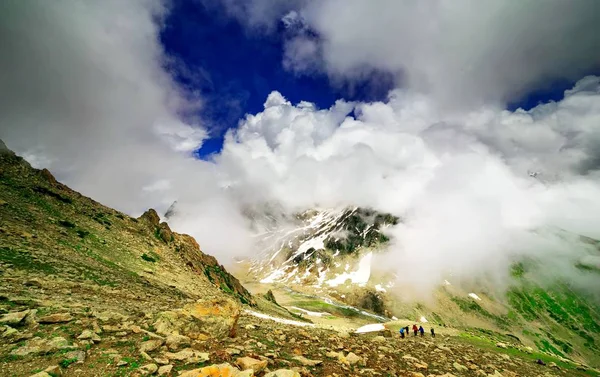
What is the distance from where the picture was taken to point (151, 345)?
1367 cm

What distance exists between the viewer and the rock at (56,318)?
552 inches

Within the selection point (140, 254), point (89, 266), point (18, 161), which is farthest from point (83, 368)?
point (18, 161)

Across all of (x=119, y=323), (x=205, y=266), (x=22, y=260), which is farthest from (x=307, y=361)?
(x=205, y=266)

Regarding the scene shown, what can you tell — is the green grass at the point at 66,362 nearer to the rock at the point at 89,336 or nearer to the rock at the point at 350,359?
the rock at the point at 89,336

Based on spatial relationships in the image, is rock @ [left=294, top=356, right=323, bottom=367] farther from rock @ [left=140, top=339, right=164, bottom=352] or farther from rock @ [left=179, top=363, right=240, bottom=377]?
rock @ [left=140, top=339, right=164, bottom=352]

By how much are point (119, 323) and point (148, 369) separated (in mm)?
5780

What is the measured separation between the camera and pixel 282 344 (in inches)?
765

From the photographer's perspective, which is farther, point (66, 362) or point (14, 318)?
point (14, 318)

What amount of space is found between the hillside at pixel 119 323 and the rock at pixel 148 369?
37 millimetres

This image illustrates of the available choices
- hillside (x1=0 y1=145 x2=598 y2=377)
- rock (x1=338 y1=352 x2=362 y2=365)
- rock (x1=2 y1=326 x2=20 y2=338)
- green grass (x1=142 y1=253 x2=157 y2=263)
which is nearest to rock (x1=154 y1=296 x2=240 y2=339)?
hillside (x1=0 y1=145 x2=598 y2=377)

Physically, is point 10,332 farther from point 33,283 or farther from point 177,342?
point 33,283

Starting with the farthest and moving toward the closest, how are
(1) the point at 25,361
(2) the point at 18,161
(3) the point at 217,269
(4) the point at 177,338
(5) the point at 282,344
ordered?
1. (3) the point at 217,269
2. (2) the point at 18,161
3. (5) the point at 282,344
4. (4) the point at 177,338
5. (1) the point at 25,361

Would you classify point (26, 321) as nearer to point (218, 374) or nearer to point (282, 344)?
point (218, 374)

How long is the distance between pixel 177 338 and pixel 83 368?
4.32 meters
